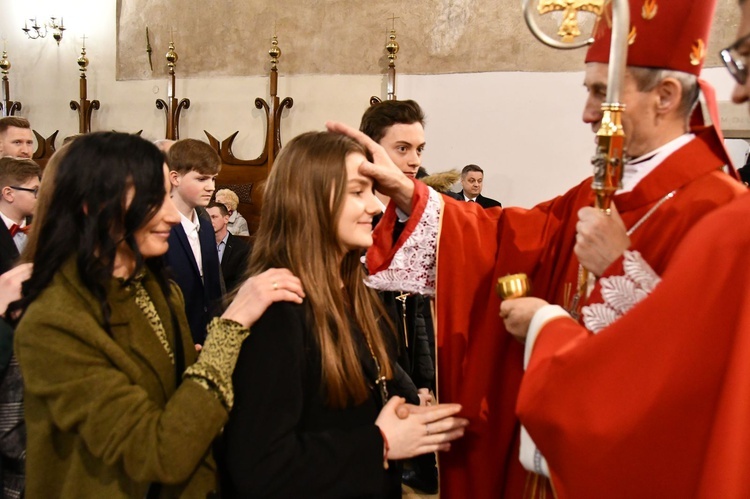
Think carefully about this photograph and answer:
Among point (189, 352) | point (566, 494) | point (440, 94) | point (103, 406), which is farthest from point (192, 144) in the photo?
point (440, 94)

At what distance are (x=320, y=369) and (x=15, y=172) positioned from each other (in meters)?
2.39

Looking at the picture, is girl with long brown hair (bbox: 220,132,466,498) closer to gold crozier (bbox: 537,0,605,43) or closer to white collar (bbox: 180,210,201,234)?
gold crozier (bbox: 537,0,605,43)

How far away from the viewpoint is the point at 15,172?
325cm

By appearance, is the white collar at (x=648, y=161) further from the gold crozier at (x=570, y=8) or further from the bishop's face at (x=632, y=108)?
the gold crozier at (x=570, y=8)

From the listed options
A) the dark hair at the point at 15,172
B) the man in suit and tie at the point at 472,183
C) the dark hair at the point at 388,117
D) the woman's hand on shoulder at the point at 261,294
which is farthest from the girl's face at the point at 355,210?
the man in suit and tie at the point at 472,183

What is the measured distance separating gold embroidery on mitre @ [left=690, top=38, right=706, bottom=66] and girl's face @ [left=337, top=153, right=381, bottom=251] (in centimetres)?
85

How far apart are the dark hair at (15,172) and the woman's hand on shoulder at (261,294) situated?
2.19m

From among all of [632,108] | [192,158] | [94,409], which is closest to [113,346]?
[94,409]

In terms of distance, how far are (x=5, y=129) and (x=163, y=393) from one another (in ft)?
12.3

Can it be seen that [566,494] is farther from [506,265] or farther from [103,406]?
[103,406]

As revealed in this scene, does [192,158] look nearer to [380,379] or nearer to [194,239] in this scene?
[194,239]

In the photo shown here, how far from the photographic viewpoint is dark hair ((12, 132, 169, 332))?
1.52 m

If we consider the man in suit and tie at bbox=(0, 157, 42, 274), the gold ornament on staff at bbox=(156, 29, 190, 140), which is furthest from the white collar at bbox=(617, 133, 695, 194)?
the gold ornament on staff at bbox=(156, 29, 190, 140)

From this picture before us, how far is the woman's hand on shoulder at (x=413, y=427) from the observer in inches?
63.7
